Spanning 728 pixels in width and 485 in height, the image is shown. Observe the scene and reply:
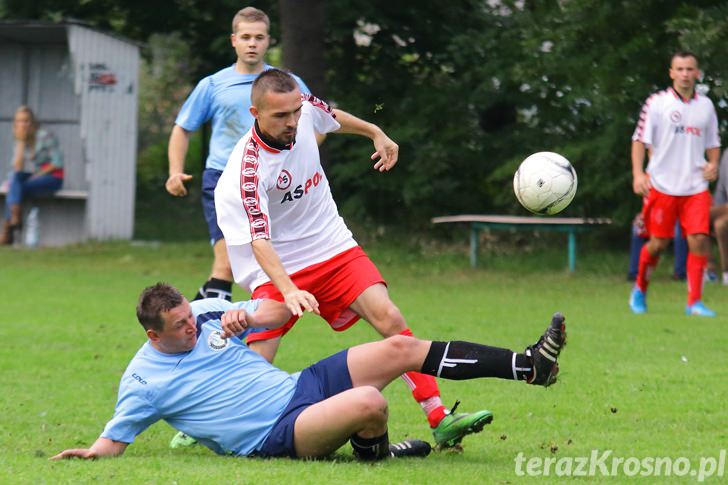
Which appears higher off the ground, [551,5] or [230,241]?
[551,5]

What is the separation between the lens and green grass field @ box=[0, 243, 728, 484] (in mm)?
5707

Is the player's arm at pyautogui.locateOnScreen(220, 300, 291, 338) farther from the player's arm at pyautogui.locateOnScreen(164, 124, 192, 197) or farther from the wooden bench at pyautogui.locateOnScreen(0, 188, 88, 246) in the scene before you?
the wooden bench at pyautogui.locateOnScreen(0, 188, 88, 246)

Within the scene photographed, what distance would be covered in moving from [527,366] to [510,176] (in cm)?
1167

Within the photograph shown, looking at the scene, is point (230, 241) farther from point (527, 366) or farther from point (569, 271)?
point (569, 271)

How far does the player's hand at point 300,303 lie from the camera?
5.55 meters

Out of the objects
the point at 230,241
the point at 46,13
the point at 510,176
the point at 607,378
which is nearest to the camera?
the point at 230,241

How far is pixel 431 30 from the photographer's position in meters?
19.6

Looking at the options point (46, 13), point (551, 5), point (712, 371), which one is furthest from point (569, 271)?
point (46, 13)

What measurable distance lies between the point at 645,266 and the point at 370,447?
22.3ft

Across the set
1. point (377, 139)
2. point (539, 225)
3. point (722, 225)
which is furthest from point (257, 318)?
point (539, 225)

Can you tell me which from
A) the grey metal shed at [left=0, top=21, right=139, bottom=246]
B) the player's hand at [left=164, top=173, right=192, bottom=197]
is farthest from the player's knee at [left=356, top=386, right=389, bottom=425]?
the grey metal shed at [left=0, top=21, right=139, bottom=246]

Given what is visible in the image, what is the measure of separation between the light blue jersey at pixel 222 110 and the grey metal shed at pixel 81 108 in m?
11.9

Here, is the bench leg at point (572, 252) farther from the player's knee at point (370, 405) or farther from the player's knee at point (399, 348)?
the player's knee at point (370, 405)

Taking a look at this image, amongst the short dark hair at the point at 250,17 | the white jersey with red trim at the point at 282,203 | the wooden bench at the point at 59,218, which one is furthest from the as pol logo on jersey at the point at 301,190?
the wooden bench at the point at 59,218
